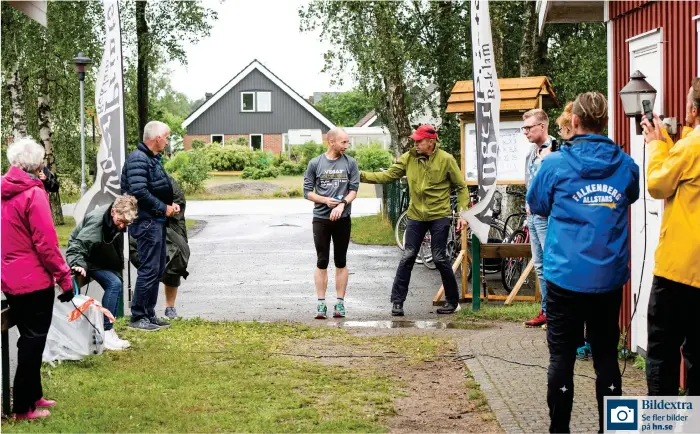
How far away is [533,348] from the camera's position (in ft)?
28.8

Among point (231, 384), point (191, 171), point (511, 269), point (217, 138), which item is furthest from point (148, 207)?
point (217, 138)

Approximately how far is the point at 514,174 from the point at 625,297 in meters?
3.58

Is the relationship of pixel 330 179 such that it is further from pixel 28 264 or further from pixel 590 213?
pixel 590 213

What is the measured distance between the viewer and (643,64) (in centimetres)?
795

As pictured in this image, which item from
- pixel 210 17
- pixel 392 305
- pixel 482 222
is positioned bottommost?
pixel 392 305

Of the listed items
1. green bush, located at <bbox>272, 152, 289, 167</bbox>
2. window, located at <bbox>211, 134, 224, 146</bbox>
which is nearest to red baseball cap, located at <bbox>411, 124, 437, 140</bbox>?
green bush, located at <bbox>272, 152, 289, 167</bbox>

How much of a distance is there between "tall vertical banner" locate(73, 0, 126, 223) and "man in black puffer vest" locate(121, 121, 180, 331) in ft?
1.91

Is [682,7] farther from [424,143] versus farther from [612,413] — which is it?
[424,143]

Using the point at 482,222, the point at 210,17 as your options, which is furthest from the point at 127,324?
the point at 210,17

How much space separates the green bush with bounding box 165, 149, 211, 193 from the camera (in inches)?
1647

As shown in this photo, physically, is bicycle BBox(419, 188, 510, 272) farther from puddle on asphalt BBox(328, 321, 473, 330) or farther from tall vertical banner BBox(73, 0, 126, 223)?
tall vertical banner BBox(73, 0, 126, 223)

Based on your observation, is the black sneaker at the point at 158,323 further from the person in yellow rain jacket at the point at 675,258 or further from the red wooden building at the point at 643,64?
the person in yellow rain jacket at the point at 675,258

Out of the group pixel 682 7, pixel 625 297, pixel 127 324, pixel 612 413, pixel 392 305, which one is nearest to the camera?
pixel 612 413

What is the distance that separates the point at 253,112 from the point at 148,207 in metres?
62.4
